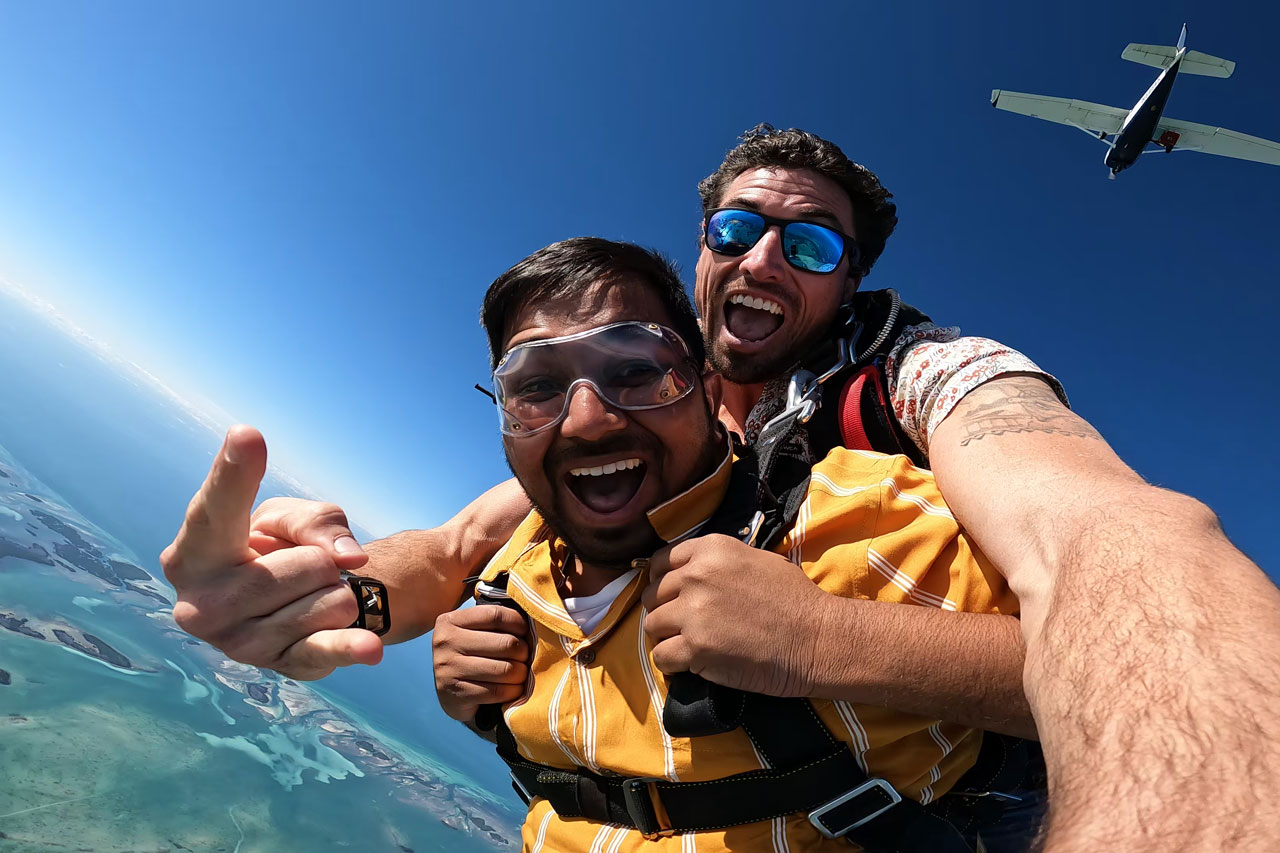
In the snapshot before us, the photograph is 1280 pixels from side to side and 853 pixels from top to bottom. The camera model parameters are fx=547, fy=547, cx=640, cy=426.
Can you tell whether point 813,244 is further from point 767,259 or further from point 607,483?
point 607,483

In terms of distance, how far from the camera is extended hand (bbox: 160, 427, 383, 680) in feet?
4.80

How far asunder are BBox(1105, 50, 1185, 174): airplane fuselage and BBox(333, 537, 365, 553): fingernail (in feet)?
56.2

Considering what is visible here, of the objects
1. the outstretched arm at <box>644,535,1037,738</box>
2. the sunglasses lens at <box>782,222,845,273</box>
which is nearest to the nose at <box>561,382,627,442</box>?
the outstretched arm at <box>644,535,1037,738</box>

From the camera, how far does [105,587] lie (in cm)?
5634

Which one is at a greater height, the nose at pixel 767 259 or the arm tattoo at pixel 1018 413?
the nose at pixel 767 259

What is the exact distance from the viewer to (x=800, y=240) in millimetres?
2930

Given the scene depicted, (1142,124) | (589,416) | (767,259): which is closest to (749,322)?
(767,259)

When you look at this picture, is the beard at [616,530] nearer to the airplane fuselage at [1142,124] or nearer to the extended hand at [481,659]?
the extended hand at [481,659]

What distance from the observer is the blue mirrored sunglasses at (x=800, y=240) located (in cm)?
290

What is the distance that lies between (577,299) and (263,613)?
1.52m

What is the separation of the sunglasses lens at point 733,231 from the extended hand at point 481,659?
2231mm

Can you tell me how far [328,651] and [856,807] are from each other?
58.8 inches

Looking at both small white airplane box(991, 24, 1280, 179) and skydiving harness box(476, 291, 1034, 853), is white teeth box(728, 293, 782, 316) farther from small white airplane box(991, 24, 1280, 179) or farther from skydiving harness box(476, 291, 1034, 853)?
small white airplane box(991, 24, 1280, 179)

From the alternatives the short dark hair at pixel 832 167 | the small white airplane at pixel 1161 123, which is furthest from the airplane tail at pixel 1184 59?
the short dark hair at pixel 832 167
